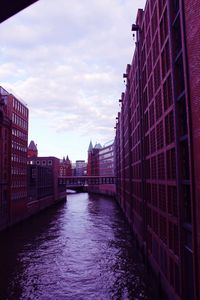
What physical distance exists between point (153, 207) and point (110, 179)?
267 ft

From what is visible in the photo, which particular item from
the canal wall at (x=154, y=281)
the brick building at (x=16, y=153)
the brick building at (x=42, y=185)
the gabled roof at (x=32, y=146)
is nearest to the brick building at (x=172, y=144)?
the canal wall at (x=154, y=281)

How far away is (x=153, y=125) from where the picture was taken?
24.8 meters

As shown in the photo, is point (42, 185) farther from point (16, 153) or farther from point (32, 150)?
point (32, 150)

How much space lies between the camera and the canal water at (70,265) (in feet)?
71.2

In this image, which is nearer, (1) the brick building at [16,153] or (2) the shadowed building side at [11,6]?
(2) the shadowed building side at [11,6]

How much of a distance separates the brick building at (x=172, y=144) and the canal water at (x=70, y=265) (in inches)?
121

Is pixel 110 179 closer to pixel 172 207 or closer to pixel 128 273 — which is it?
pixel 128 273

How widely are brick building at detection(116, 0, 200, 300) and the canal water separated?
306 centimetres

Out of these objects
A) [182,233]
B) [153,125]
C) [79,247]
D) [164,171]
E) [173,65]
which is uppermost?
[173,65]

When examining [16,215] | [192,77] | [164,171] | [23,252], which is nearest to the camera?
[192,77]

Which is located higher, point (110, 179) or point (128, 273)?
point (110, 179)

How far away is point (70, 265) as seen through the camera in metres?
28.2

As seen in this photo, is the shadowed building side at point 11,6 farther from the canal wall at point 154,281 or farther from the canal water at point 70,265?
the canal water at point 70,265

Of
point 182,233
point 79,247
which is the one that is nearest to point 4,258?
point 79,247
